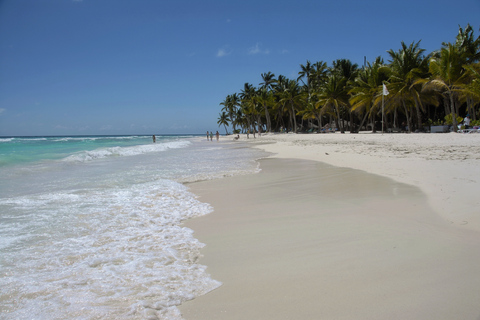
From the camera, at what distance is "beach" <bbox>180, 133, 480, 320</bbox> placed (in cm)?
204

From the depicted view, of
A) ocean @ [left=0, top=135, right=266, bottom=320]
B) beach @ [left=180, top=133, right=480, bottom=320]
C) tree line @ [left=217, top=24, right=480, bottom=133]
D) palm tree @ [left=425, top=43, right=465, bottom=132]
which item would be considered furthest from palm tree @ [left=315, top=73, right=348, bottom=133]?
ocean @ [left=0, top=135, right=266, bottom=320]

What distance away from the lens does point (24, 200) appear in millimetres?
5730

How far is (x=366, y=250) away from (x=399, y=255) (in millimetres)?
294

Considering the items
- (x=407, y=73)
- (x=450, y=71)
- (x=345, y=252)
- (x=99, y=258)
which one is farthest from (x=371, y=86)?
(x=99, y=258)

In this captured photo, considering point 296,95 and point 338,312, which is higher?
point 296,95

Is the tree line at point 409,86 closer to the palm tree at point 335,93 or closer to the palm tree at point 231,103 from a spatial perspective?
the palm tree at point 335,93

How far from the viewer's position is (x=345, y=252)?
9.51 feet

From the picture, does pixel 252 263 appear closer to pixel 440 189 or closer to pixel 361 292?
pixel 361 292

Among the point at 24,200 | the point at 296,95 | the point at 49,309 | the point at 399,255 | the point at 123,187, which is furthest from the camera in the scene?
the point at 296,95

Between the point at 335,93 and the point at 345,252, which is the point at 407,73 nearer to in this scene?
the point at 335,93

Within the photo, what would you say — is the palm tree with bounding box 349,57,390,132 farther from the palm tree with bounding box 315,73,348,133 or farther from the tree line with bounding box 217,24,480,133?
the palm tree with bounding box 315,73,348,133

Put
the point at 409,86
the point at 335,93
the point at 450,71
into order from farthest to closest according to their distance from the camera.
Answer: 1. the point at 335,93
2. the point at 409,86
3. the point at 450,71

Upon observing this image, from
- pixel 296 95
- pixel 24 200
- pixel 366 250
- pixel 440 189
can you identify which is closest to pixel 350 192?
pixel 440 189

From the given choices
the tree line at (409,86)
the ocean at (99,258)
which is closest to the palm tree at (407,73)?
the tree line at (409,86)
